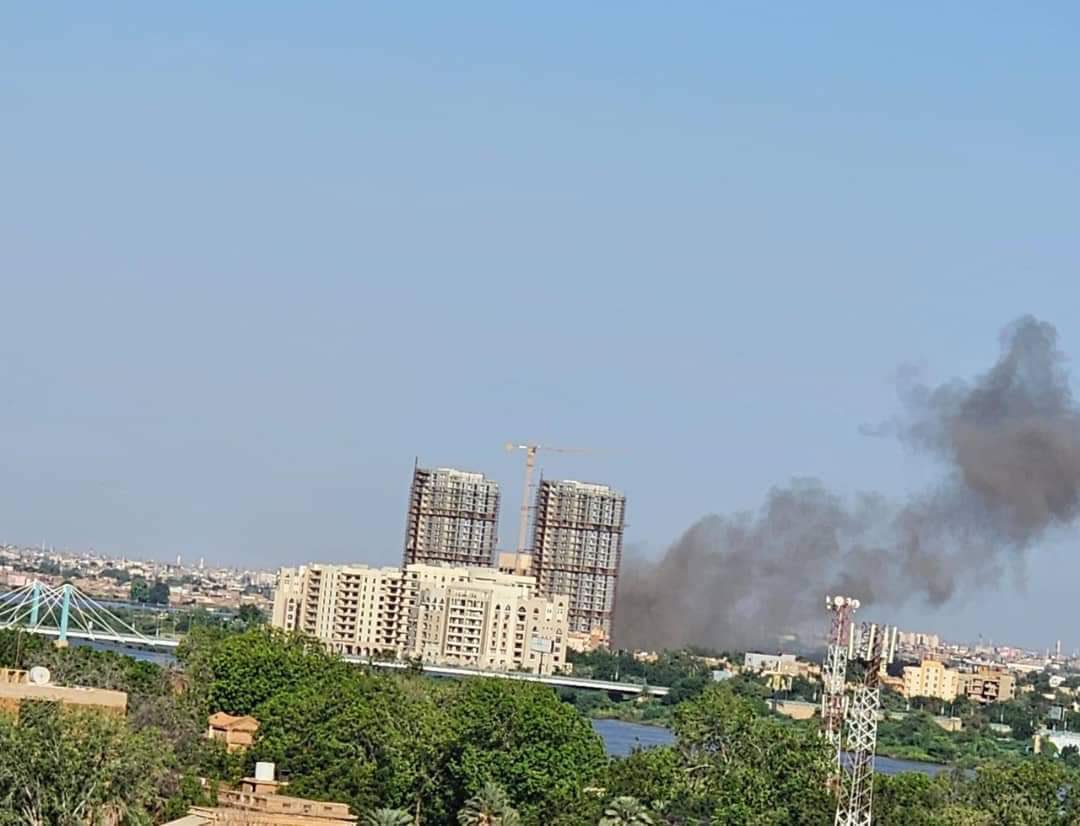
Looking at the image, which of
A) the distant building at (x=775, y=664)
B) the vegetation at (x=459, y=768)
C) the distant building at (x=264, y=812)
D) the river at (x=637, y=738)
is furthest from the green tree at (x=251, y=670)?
the distant building at (x=775, y=664)

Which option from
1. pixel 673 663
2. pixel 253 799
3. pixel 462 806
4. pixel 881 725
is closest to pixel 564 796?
pixel 462 806

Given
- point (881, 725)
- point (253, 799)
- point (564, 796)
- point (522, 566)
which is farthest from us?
point (522, 566)

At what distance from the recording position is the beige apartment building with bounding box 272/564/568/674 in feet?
395

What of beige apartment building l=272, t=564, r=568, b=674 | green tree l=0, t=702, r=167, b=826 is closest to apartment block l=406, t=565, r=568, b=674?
beige apartment building l=272, t=564, r=568, b=674

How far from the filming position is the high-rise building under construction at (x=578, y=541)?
457 ft

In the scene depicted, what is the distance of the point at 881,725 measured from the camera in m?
101

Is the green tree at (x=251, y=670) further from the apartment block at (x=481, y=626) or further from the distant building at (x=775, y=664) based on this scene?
the distant building at (x=775, y=664)

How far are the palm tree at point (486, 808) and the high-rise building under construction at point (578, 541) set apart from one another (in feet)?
337

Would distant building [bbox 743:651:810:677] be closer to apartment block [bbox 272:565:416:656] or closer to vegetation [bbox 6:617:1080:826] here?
apartment block [bbox 272:565:416:656]

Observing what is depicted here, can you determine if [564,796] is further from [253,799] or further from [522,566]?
[522,566]

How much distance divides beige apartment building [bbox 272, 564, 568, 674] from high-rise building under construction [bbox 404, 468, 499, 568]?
548 inches

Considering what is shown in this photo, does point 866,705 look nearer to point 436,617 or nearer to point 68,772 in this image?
point 68,772

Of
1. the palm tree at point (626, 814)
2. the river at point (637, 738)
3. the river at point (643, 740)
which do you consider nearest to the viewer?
the palm tree at point (626, 814)

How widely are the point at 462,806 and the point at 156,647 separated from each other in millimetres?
68645
